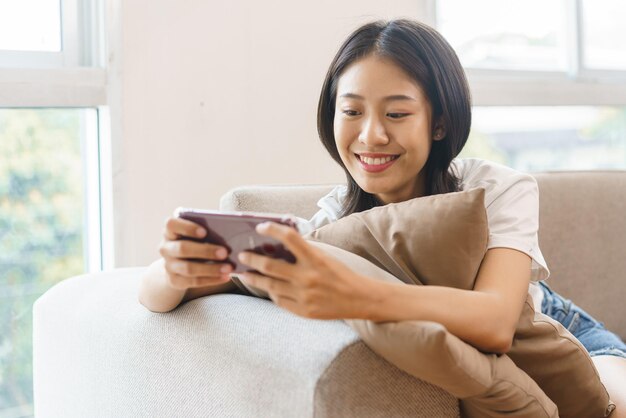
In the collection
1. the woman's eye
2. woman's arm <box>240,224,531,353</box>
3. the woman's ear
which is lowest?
woman's arm <box>240,224,531,353</box>

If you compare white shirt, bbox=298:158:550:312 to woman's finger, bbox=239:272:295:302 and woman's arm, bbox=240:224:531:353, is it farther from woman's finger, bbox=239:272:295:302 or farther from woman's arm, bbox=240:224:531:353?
woman's finger, bbox=239:272:295:302

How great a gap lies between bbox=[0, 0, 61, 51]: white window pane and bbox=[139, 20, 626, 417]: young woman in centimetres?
87

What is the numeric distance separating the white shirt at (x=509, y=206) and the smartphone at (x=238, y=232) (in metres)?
0.30

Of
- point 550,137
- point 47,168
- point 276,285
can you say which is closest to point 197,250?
point 276,285

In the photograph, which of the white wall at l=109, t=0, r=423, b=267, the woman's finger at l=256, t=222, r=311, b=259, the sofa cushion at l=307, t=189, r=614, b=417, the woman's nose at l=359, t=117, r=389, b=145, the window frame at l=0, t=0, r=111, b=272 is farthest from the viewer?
the white wall at l=109, t=0, r=423, b=267

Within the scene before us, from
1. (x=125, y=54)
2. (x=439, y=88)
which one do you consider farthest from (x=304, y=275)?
(x=125, y=54)

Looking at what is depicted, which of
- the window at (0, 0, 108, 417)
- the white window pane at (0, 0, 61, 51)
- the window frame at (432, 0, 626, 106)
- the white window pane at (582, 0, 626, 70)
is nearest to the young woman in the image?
the window at (0, 0, 108, 417)

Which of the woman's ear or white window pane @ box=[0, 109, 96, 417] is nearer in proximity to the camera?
the woman's ear

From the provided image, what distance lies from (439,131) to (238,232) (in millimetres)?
677

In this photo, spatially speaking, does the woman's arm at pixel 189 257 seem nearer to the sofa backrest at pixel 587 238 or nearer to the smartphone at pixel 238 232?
the smartphone at pixel 238 232

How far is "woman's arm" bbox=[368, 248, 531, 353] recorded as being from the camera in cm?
107

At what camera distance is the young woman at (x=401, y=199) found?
1052 millimetres

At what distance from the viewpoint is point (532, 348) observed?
1233mm

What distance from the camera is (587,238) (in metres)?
2.27
